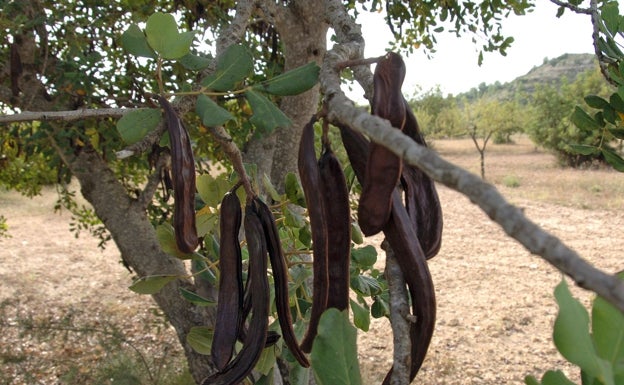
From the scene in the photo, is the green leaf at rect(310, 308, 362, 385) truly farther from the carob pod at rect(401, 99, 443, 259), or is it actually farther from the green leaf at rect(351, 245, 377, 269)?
the green leaf at rect(351, 245, 377, 269)

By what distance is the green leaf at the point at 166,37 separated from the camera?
74cm

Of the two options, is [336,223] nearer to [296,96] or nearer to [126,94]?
[296,96]

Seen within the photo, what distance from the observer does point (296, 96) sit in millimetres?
2361

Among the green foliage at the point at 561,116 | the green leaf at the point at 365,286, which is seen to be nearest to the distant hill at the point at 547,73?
the green foliage at the point at 561,116

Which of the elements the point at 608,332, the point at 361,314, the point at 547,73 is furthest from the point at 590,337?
the point at 547,73

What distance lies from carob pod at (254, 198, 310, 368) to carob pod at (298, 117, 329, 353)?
10cm

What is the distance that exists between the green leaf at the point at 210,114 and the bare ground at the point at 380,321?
2360 millimetres

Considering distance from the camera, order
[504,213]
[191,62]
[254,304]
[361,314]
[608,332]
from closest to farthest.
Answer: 1. [504,213]
2. [608,332]
3. [254,304]
4. [191,62]
5. [361,314]

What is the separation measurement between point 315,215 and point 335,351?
6.5 inches

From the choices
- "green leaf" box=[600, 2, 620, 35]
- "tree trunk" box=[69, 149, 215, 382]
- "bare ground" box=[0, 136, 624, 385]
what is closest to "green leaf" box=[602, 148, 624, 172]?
"green leaf" box=[600, 2, 620, 35]

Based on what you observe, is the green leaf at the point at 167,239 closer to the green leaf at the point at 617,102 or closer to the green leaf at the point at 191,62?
the green leaf at the point at 191,62

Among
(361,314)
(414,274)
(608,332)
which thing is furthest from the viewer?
(361,314)

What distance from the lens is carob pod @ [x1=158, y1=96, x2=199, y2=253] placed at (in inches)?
28.1

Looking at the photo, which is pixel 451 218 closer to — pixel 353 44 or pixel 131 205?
pixel 131 205
